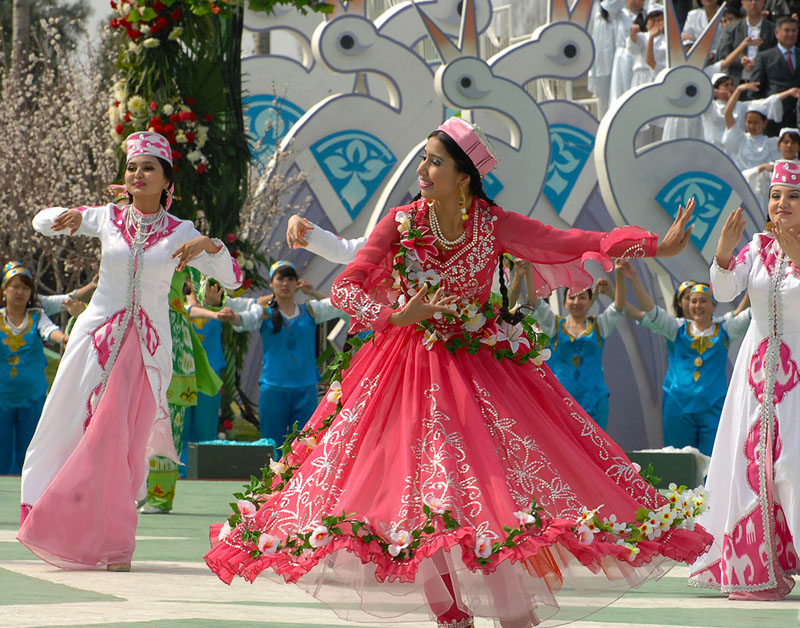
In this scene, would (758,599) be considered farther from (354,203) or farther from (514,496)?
(354,203)

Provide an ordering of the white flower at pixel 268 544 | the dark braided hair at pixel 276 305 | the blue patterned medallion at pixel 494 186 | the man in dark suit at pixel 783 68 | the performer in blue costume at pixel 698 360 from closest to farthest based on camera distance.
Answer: the white flower at pixel 268 544 → the performer in blue costume at pixel 698 360 → the dark braided hair at pixel 276 305 → the blue patterned medallion at pixel 494 186 → the man in dark suit at pixel 783 68

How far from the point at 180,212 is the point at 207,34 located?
4.95ft

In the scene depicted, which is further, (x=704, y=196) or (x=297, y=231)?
(x=704, y=196)

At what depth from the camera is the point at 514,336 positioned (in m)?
4.88

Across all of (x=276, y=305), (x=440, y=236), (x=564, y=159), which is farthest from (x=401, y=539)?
(x=564, y=159)

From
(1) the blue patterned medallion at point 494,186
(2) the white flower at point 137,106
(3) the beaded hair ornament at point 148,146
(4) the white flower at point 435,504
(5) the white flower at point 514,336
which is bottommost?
(1) the blue patterned medallion at point 494,186

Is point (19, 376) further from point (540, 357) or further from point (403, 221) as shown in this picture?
point (540, 357)

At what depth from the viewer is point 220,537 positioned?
4.69 meters

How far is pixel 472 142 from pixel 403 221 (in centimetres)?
34

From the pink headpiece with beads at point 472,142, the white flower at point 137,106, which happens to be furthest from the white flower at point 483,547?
the white flower at point 137,106

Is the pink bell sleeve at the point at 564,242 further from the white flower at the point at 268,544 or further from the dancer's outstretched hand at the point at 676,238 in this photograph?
the white flower at the point at 268,544

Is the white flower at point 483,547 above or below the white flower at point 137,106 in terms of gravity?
below

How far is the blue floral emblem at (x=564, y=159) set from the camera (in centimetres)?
1594

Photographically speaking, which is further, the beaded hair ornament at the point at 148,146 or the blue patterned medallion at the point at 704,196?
the blue patterned medallion at the point at 704,196
